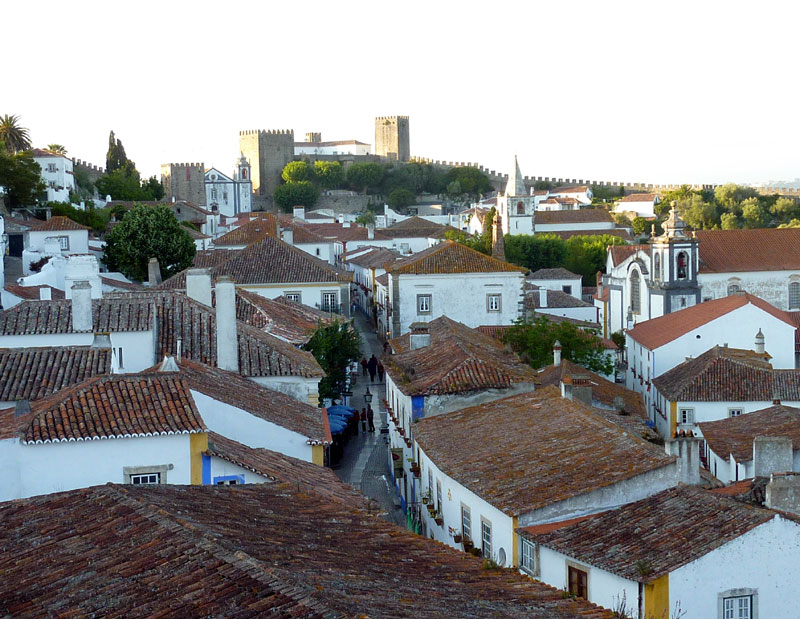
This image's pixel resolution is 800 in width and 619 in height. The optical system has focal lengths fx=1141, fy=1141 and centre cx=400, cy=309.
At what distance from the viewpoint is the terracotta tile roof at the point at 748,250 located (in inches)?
2290

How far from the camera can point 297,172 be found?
11819cm

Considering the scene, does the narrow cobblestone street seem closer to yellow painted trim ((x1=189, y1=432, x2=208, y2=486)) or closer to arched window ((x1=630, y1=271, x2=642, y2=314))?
yellow painted trim ((x1=189, y1=432, x2=208, y2=486))

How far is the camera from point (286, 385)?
20.0 m

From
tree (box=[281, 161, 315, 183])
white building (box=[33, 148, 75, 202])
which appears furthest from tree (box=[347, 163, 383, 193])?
Answer: white building (box=[33, 148, 75, 202])

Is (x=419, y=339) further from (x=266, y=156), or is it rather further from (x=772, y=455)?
(x=266, y=156)

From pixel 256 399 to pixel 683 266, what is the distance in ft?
134

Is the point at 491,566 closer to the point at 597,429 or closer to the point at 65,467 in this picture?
the point at 65,467

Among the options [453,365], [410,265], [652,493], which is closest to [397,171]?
[410,265]

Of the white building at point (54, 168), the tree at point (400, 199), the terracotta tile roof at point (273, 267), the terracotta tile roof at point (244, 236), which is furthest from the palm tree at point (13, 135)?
the tree at point (400, 199)

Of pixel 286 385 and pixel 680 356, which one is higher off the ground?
pixel 286 385

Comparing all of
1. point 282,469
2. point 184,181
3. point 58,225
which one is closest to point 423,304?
point 58,225

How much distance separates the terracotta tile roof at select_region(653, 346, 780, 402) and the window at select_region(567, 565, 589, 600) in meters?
20.7

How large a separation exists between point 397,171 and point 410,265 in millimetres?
80055

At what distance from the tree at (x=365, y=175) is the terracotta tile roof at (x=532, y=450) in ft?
320
